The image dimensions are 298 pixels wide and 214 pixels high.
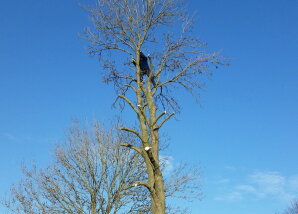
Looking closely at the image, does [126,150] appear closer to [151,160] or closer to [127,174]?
[127,174]

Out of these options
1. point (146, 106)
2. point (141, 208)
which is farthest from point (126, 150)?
point (146, 106)

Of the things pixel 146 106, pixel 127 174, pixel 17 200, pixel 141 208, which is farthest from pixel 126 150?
pixel 146 106

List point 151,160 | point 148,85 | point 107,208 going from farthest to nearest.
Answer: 1. point 107,208
2. point 148,85
3. point 151,160

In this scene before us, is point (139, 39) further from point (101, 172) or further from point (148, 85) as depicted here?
point (101, 172)

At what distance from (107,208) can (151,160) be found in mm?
10224

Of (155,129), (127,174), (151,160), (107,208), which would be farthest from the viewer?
(127,174)

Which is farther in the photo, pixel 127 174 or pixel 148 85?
pixel 127 174

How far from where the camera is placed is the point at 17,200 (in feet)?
61.2

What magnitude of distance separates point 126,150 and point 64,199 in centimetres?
393

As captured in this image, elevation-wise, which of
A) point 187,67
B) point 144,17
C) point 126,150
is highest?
point 126,150

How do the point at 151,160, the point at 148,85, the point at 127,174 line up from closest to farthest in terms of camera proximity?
1. the point at 151,160
2. the point at 148,85
3. the point at 127,174

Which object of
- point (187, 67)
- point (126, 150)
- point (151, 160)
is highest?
point (126, 150)

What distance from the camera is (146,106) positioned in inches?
396

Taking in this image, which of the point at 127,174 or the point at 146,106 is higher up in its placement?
the point at 127,174
